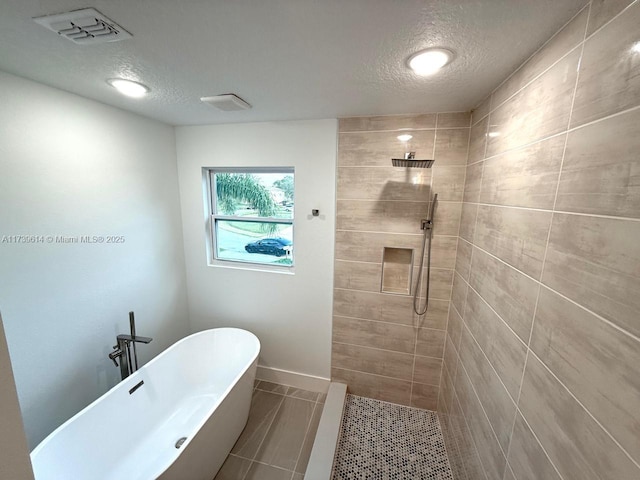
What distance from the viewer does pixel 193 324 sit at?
2.69m

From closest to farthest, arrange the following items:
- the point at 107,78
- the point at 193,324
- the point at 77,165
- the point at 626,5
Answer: the point at 626,5, the point at 107,78, the point at 77,165, the point at 193,324

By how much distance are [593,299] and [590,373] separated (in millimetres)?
205

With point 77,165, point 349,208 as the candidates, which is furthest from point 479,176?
point 77,165

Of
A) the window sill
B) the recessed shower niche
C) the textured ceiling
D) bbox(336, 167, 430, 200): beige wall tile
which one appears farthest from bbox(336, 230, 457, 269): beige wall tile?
the textured ceiling

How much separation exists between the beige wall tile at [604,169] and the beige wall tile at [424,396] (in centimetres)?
188

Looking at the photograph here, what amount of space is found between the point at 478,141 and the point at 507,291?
1.01 metres

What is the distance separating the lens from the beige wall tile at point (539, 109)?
0.86 metres

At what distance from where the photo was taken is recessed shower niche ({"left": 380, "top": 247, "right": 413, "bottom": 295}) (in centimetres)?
212

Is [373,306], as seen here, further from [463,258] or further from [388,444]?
[388,444]

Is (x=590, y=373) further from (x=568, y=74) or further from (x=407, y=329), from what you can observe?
(x=407, y=329)

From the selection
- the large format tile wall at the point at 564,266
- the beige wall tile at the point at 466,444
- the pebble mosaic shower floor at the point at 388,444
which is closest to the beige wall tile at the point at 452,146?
the large format tile wall at the point at 564,266

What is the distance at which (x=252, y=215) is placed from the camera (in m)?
2.46

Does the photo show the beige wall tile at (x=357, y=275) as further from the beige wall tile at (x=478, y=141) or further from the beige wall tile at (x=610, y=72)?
the beige wall tile at (x=610, y=72)

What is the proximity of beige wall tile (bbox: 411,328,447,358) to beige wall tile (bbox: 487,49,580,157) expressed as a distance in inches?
55.7
